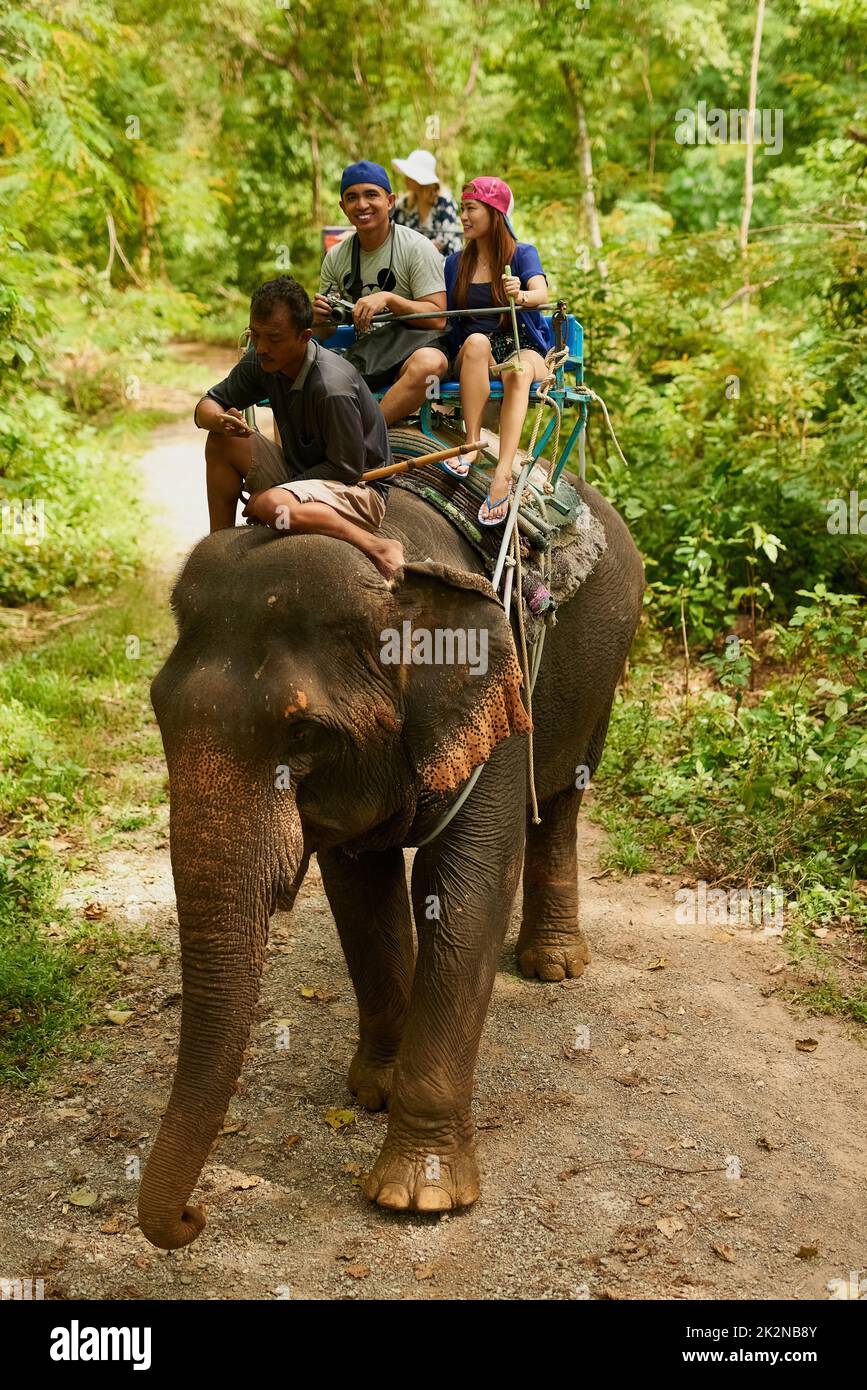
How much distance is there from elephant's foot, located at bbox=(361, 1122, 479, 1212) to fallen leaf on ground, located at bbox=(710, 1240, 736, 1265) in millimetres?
780

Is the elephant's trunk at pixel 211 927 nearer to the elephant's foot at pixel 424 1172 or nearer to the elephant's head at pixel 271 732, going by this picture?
the elephant's head at pixel 271 732

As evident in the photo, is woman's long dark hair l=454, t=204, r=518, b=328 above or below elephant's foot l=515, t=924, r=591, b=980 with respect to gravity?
above

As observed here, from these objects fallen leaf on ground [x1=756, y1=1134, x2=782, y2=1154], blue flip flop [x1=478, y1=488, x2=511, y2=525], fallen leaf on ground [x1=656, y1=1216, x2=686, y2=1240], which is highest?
blue flip flop [x1=478, y1=488, x2=511, y2=525]

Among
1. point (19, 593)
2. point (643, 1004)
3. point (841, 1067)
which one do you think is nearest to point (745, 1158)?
point (841, 1067)

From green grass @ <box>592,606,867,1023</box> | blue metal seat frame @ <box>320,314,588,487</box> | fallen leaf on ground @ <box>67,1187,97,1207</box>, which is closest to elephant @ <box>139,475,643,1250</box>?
blue metal seat frame @ <box>320,314,588,487</box>

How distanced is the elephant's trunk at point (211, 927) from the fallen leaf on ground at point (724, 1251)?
68.0 inches

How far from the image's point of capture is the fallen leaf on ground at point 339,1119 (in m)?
4.92

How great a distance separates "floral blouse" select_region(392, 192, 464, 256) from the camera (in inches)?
277

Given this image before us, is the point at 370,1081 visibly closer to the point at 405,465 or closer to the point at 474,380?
the point at 405,465

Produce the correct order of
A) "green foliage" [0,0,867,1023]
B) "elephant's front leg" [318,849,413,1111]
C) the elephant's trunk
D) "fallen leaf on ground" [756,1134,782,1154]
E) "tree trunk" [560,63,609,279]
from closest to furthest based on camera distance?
the elephant's trunk → "fallen leaf on ground" [756,1134,782,1154] → "elephant's front leg" [318,849,413,1111] → "green foliage" [0,0,867,1023] → "tree trunk" [560,63,609,279]

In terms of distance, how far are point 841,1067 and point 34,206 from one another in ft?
31.8

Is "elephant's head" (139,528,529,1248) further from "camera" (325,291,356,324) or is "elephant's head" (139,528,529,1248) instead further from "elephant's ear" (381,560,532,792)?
"camera" (325,291,356,324)

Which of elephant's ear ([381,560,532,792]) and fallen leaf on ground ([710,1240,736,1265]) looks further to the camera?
fallen leaf on ground ([710,1240,736,1265])

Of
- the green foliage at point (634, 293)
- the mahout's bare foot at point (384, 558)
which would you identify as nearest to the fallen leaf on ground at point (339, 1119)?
the mahout's bare foot at point (384, 558)
